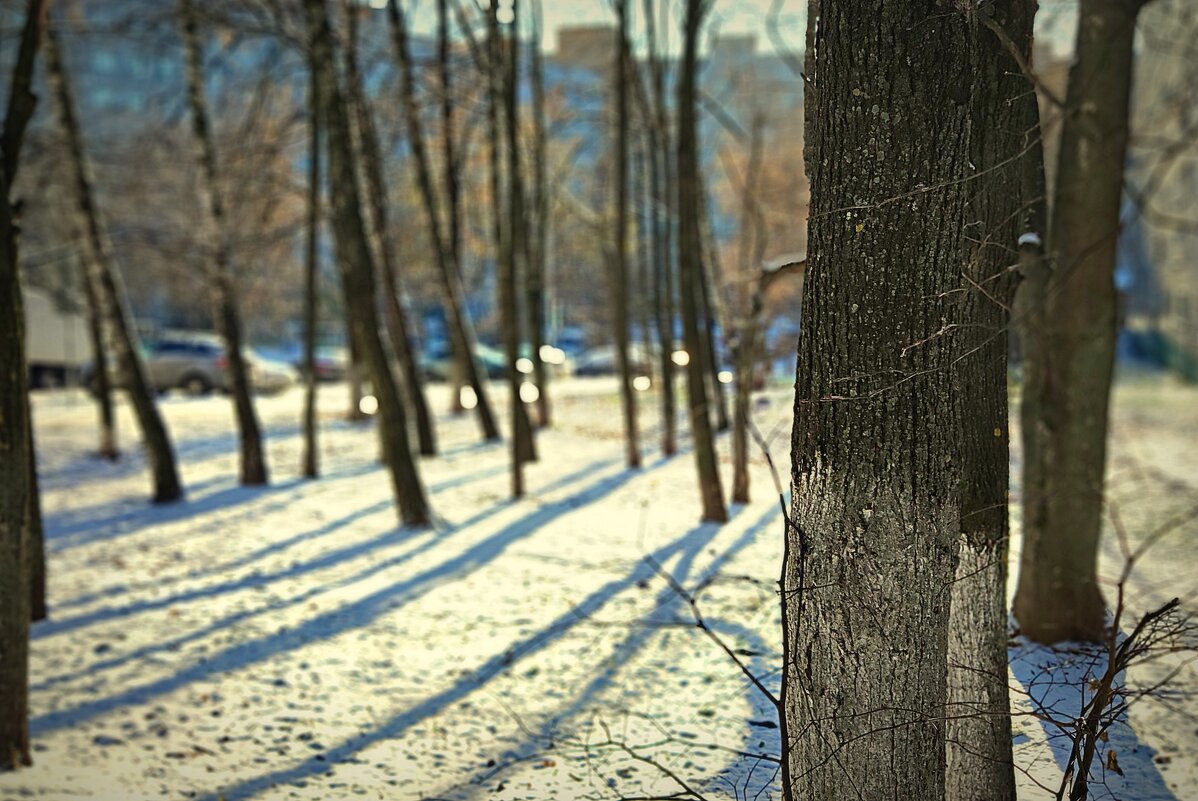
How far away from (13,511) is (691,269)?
21.7 feet

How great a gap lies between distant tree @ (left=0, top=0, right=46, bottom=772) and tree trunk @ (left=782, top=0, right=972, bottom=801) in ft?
13.8

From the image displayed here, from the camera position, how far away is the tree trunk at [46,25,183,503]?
Answer: 39.9 ft

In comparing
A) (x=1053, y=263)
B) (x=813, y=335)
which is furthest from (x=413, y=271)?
(x=813, y=335)

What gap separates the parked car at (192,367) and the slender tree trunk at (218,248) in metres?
14.2

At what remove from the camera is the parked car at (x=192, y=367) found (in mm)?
27969

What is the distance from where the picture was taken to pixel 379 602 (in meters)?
8.66

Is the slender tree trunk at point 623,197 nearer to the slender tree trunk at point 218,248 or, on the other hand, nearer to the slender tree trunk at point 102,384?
the slender tree trunk at point 218,248

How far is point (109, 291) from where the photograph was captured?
40.7 ft

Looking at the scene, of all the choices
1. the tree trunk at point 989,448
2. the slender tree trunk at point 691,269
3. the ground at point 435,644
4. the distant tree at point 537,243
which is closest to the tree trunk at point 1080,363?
the ground at point 435,644

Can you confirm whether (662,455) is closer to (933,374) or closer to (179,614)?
(179,614)

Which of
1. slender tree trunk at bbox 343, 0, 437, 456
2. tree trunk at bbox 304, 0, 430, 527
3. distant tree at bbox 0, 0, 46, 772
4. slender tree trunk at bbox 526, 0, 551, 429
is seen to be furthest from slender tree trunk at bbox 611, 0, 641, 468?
distant tree at bbox 0, 0, 46, 772

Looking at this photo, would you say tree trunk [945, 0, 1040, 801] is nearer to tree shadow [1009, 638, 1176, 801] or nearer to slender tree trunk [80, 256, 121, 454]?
tree shadow [1009, 638, 1176, 801]

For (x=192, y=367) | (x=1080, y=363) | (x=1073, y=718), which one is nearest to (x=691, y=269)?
(x=1080, y=363)

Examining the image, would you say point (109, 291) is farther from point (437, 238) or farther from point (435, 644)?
point (435, 644)
